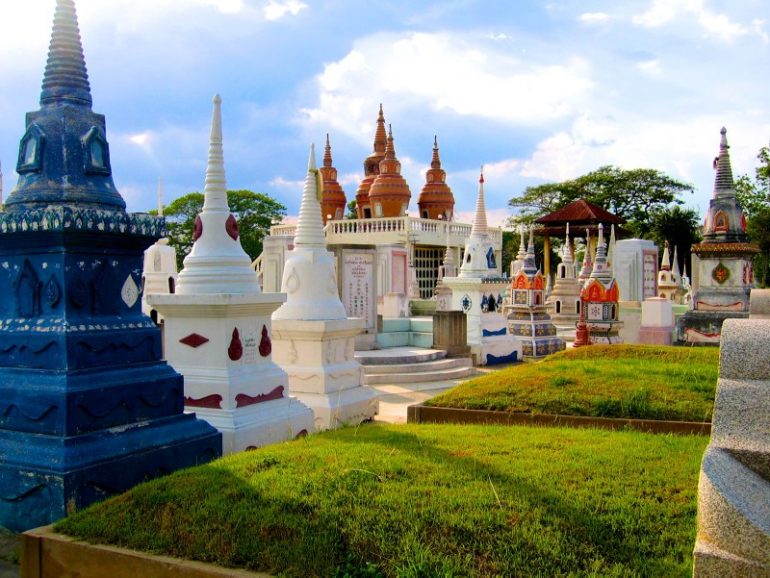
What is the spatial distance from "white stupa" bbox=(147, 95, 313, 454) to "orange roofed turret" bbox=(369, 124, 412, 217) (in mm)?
31128

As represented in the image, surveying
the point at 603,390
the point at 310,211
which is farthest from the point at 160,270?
the point at 603,390

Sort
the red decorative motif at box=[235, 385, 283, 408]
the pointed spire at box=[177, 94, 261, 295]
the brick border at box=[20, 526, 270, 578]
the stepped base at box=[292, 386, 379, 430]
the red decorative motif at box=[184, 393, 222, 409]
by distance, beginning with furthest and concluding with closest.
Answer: the stepped base at box=[292, 386, 379, 430] < the pointed spire at box=[177, 94, 261, 295] < the red decorative motif at box=[235, 385, 283, 408] < the red decorative motif at box=[184, 393, 222, 409] < the brick border at box=[20, 526, 270, 578]

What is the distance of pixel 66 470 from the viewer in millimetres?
4809

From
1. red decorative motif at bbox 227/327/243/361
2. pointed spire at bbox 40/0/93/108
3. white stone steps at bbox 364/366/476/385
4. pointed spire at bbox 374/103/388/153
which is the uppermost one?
pointed spire at bbox 374/103/388/153

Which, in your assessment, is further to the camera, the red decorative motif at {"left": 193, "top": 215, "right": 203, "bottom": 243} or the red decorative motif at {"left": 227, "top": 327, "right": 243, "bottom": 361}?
the red decorative motif at {"left": 193, "top": 215, "right": 203, "bottom": 243}

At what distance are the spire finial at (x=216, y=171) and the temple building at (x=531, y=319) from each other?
12805 mm

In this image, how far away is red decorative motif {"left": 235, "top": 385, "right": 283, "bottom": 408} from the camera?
24.1 feet

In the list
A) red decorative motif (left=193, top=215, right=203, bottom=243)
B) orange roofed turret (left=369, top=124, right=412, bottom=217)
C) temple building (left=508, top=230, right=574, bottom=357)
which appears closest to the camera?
red decorative motif (left=193, top=215, right=203, bottom=243)

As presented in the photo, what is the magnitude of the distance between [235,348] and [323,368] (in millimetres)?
1946

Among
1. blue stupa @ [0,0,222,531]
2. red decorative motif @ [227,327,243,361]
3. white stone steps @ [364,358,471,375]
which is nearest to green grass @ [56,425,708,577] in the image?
blue stupa @ [0,0,222,531]

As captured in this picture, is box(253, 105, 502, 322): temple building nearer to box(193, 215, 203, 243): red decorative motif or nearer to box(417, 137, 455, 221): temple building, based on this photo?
box(417, 137, 455, 221): temple building

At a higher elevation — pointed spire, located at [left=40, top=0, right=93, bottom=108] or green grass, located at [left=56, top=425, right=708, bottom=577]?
pointed spire, located at [left=40, top=0, right=93, bottom=108]

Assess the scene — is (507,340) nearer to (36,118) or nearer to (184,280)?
(184,280)

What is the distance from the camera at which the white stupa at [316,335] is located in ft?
30.3
